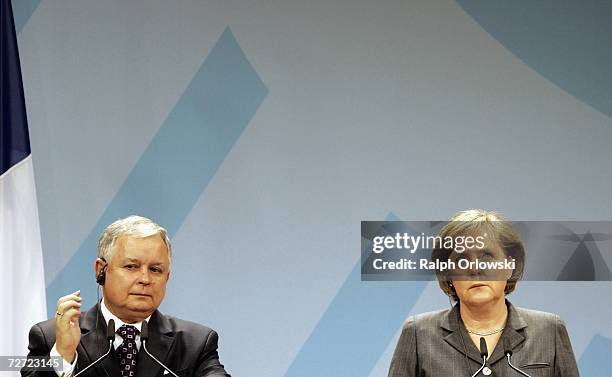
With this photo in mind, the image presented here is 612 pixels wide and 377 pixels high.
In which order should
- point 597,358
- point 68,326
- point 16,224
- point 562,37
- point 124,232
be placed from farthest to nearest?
point 562,37
point 597,358
point 16,224
point 124,232
point 68,326

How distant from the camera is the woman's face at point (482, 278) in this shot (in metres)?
2.85

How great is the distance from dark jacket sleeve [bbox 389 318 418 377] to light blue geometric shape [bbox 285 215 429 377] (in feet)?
3.96

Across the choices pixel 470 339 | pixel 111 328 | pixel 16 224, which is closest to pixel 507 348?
pixel 470 339

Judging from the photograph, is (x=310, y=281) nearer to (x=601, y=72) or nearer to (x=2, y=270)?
(x=2, y=270)

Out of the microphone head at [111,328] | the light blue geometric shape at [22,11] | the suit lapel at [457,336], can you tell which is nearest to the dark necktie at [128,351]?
the microphone head at [111,328]

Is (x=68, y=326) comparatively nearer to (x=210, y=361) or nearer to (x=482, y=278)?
(x=210, y=361)

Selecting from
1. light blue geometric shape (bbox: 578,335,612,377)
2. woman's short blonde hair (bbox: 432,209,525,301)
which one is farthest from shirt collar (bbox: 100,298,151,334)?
light blue geometric shape (bbox: 578,335,612,377)

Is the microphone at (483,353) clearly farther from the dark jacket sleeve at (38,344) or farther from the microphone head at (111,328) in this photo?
the dark jacket sleeve at (38,344)

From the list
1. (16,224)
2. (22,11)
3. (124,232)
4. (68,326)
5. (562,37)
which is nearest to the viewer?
(68,326)

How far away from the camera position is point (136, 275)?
→ 116 inches

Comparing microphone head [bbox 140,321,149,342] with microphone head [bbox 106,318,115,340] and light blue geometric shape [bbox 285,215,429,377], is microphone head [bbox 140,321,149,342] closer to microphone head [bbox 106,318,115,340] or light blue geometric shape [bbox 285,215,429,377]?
microphone head [bbox 106,318,115,340]

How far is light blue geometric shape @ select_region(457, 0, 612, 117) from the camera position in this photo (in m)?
4.27

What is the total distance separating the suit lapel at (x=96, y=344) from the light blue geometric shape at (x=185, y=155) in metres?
1.31

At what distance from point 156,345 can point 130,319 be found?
0.39ft
